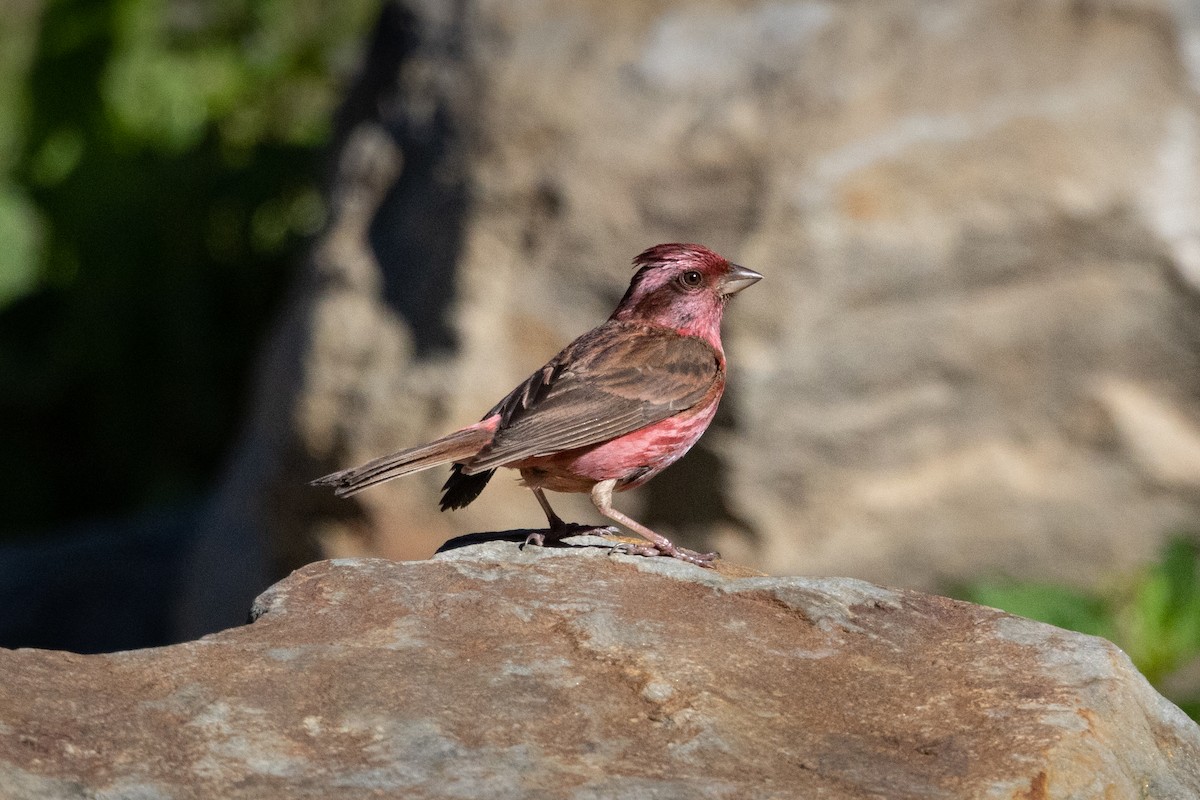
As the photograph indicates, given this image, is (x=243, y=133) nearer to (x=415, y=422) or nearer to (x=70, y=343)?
(x=70, y=343)

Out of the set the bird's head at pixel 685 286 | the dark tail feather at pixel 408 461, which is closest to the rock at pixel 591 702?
the dark tail feather at pixel 408 461

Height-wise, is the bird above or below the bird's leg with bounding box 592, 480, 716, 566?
above

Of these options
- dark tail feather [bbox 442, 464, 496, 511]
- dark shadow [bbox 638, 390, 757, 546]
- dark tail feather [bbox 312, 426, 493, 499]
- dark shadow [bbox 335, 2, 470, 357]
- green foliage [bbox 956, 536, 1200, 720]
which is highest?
dark shadow [bbox 335, 2, 470, 357]

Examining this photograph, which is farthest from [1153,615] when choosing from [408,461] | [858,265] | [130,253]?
[130,253]

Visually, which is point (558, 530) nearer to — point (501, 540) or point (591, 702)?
point (501, 540)

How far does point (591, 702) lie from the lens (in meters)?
3.51

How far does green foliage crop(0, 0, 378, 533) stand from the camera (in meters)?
10.4

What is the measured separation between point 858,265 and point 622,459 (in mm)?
2487

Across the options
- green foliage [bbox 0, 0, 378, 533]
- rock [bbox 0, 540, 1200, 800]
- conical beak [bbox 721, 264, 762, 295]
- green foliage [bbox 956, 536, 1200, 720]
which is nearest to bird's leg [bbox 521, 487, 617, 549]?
rock [bbox 0, 540, 1200, 800]

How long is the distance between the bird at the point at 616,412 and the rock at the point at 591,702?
1.86 feet

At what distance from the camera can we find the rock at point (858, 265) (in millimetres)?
7203

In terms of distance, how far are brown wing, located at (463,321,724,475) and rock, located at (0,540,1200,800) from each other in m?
0.63

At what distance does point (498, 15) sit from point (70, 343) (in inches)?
161

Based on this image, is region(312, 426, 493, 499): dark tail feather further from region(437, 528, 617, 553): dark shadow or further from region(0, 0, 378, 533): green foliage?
region(0, 0, 378, 533): green foliage
